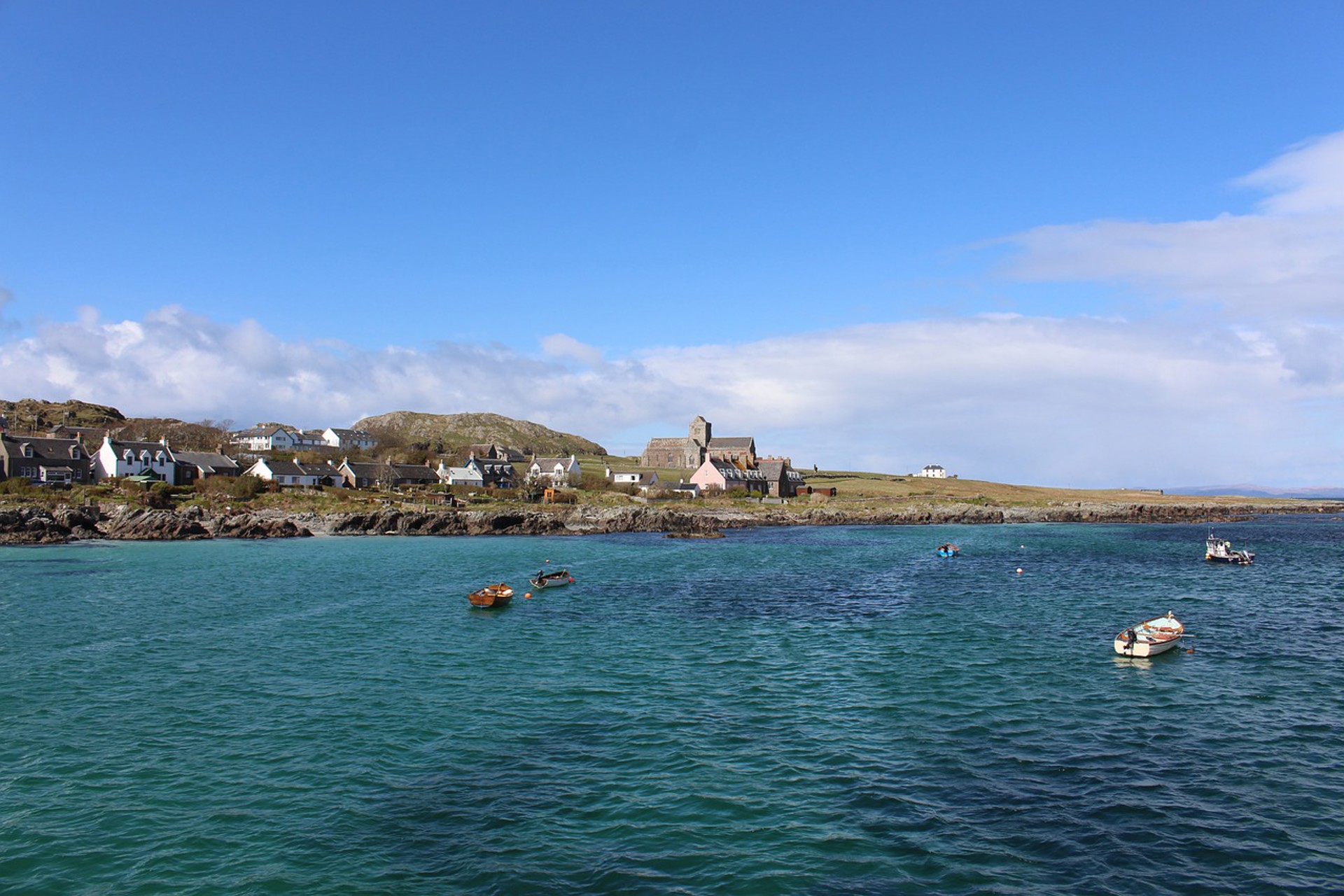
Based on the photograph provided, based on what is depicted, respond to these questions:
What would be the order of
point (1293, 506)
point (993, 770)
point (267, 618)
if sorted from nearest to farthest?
point (993, 770)
point (267, 618)
point (1293, 506)

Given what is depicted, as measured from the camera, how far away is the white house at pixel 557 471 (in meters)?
156

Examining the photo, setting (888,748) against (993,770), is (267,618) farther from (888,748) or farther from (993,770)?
(993,770)

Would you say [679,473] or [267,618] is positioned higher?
[679,473]

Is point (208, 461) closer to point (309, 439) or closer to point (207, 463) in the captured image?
point (207, 463)

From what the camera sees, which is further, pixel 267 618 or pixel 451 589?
pixel 451 589

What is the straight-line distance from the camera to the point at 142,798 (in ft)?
60.7

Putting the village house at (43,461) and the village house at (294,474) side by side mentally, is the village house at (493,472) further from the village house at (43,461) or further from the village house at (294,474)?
the village house at (43,461)

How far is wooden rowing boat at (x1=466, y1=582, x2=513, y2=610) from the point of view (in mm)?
45375

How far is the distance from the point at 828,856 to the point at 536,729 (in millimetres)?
10530

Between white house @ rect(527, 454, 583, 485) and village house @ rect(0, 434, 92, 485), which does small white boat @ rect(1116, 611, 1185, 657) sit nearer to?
village house @ rect(0, 434, 92, 485)

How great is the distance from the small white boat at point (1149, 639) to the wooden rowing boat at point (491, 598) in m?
31.2

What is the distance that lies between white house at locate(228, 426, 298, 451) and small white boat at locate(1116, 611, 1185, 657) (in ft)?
581

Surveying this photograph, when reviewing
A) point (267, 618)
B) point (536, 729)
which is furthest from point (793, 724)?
point (267, 618)

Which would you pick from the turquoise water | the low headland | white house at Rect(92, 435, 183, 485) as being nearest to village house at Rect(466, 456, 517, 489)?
the low headland
